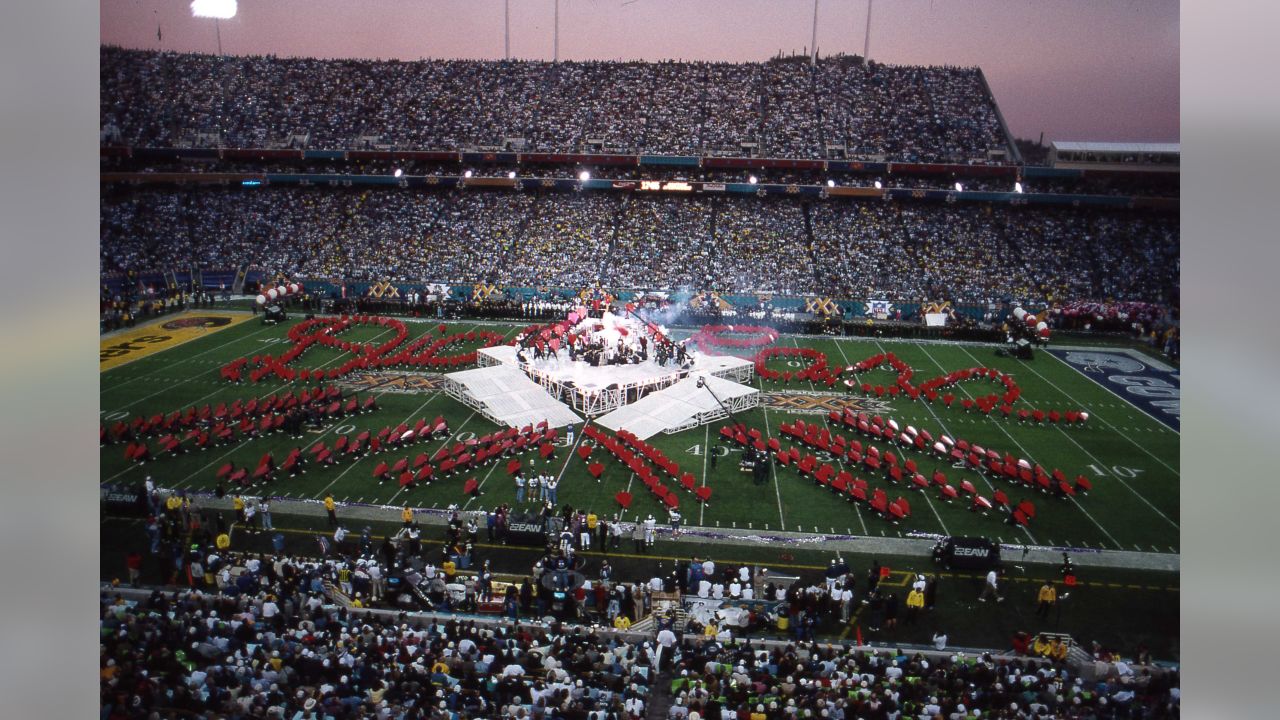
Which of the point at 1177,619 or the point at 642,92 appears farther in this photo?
the point at 642,92

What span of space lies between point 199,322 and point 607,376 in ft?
67.4

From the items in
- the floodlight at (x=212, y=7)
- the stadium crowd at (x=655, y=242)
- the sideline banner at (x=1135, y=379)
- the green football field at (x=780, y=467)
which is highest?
the floodlight at (x=212, y=7)

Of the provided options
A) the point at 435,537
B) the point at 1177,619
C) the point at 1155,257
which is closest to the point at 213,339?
the point at 435,537

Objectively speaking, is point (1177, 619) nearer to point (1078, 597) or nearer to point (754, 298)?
point (1078, 597)

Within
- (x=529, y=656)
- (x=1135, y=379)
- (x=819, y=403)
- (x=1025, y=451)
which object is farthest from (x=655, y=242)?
(x=529, y=656)

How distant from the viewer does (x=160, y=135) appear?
155 feet

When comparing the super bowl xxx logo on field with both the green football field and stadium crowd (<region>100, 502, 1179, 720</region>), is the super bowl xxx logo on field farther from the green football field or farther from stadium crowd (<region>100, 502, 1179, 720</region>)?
stadium crowd (<region>100, 502, 1179, 720</region>)

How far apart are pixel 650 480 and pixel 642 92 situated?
38.2 metres

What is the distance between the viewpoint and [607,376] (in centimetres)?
2373

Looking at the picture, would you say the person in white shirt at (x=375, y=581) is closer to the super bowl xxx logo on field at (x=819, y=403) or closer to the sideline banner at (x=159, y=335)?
the super bowl xxx logo on field at (x=819, y=403)

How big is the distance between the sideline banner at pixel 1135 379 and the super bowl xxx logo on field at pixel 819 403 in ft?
26.6

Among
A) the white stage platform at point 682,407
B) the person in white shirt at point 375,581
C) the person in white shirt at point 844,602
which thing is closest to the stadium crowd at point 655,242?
the white stage platform at point 682,407

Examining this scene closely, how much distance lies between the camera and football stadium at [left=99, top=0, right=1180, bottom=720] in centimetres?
1107

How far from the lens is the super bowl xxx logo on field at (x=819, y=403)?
23891mm
